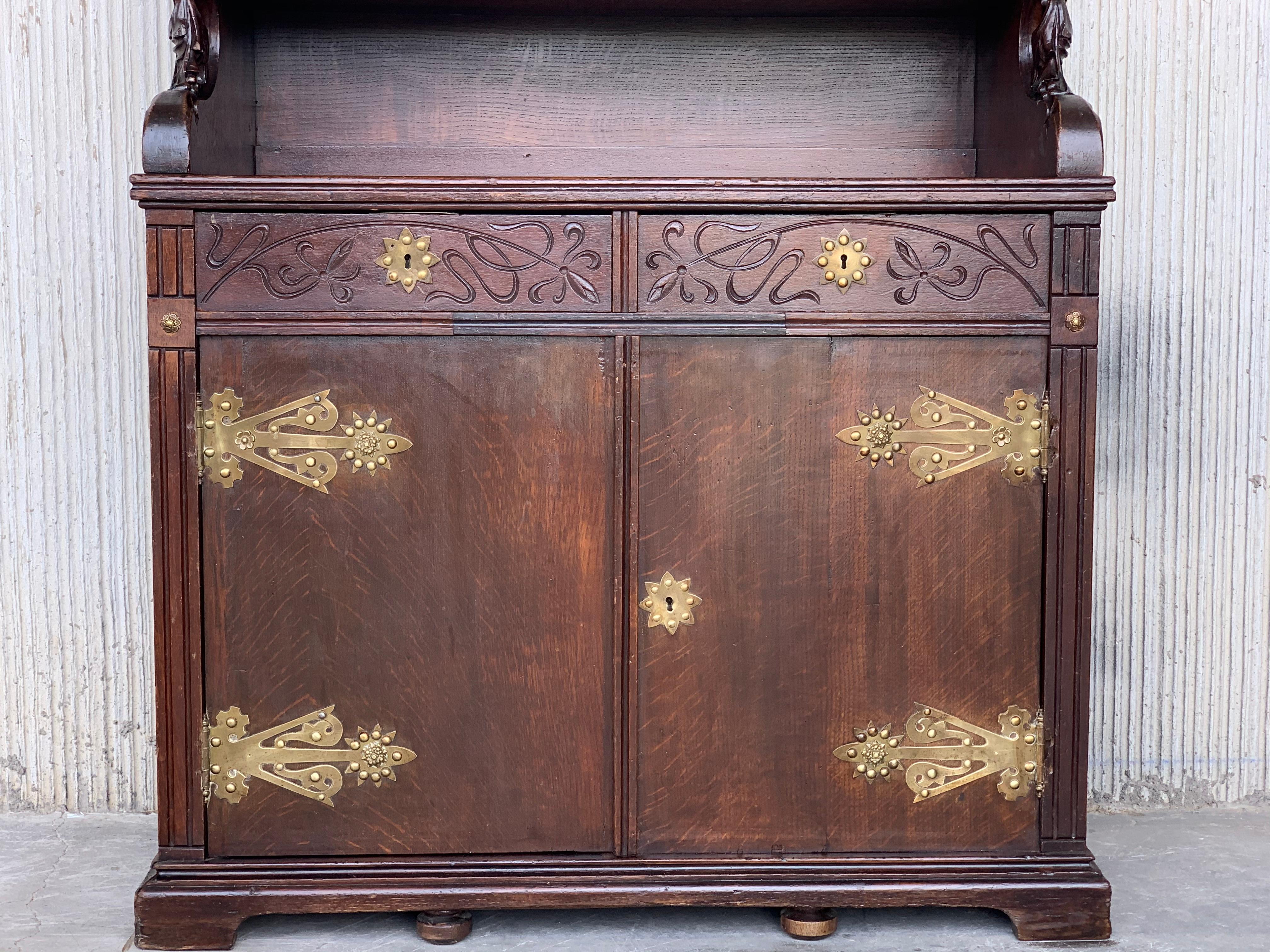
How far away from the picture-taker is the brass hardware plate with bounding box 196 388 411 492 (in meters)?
1.83

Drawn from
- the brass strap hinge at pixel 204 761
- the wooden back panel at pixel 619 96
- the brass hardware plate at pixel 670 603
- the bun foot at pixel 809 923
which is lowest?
the bun foot at pixel 809 923

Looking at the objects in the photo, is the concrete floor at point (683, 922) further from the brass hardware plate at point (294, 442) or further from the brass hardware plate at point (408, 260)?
the brass hardware plate at point (408, 260)

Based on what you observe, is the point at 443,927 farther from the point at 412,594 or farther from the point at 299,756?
the point at 412,594

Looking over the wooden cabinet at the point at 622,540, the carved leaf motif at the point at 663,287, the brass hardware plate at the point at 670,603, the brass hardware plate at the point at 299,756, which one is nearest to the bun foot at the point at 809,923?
the wooden cabinet at the point at 622,540

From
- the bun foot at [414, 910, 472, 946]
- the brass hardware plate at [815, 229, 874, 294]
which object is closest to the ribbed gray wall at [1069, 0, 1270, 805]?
the brass hardware plate at [815, 229, 874, 294]

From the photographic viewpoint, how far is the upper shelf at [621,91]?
2.27m

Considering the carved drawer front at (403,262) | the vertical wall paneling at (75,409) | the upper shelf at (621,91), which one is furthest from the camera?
the vertical wall paneling at (75,409)

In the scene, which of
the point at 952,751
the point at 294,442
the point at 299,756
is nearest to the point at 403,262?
the point at 294,442

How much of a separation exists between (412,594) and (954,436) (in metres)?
0.93

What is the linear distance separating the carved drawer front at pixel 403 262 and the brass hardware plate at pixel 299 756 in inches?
26.8

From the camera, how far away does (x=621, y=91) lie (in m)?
2.32

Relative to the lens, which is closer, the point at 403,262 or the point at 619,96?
the point at 403,262

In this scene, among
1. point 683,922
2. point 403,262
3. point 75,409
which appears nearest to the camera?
point 403,262

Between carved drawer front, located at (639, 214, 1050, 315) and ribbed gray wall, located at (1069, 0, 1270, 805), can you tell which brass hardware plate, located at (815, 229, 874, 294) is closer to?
carved drawer front, located at (639, 214, 1050, 315)
